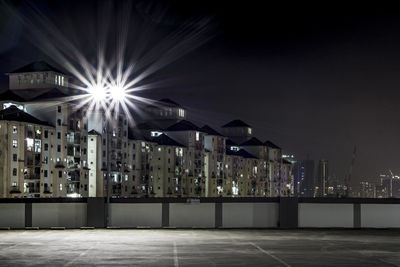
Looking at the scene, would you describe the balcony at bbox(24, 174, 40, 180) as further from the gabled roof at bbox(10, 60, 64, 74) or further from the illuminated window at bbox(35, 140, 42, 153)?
the gabled roof at bbox(10, 60, 64, 74)

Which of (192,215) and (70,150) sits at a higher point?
(70,150)

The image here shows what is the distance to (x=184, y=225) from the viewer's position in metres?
50.8

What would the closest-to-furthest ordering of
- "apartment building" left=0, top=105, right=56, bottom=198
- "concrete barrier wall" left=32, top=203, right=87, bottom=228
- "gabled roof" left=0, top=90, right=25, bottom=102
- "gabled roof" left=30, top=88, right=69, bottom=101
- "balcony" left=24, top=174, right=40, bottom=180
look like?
"concrete barrier wall" left=32, top=203, right=87, bottom=228 → "apartment building" left=0, top=105, right=56, bottom=198 → "balcony" left=24, top=174, right=40, bottom=180 → "gabled roof" left=0, top=90, right=25, bottom=102 → "gabled roof" left=30, top=88, right=69, bottom=101

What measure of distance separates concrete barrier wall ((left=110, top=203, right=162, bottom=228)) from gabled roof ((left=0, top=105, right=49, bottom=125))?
8067 cm

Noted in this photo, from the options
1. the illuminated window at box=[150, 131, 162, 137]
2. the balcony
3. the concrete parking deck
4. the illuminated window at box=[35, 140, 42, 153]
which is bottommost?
the concrete parking deck

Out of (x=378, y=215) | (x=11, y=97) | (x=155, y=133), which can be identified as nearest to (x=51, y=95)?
(x=11, y=97)

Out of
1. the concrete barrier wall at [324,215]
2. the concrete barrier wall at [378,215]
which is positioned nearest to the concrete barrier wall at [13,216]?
the concrete barrier wall at [324,215]

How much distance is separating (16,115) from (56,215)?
8347 cm

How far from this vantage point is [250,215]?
51062 mm

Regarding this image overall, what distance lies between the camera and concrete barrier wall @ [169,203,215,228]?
50.6 metres

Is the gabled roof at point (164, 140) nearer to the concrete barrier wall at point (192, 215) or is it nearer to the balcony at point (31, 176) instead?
the balcony at point (31, 176)

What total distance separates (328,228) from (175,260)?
83.9 ft

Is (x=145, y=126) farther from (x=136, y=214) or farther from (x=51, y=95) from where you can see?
(x=136, y=214)

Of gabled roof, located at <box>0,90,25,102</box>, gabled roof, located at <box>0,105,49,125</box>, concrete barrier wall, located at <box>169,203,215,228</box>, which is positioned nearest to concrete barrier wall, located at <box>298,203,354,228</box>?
concrete barrier wall, located at <box>169,203,215,228</box>
